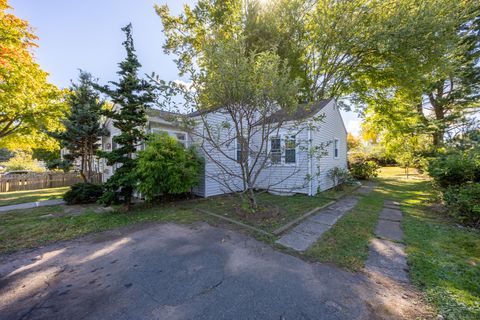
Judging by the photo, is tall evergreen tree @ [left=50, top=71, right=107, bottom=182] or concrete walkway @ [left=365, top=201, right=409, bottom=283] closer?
concrete walkway @ [left=365, top=201, right=409, bottom=283]

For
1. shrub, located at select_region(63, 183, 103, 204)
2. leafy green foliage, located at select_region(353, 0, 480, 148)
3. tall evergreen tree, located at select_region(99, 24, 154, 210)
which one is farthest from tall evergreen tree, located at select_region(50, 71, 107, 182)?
leafy green foliage, located at select_region(353, 0, 480, 148)

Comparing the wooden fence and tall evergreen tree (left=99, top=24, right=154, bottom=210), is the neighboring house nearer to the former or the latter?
tall evergreen tree (left=99, top=24, right=154, bottom=210)

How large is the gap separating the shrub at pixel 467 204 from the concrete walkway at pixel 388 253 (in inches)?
54.3

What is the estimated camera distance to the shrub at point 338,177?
9468 mm

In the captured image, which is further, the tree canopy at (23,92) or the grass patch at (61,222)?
the tree canopy at (23,92)

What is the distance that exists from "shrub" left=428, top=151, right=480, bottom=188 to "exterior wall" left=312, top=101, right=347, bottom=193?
3.62m

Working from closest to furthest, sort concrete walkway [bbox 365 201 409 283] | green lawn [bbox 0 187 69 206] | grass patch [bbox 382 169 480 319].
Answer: grass patch [bbox 382 169 480 319] < concrete walkway [bbox 365 201 409 283] < green lawn [bbox 0 187 69 206]

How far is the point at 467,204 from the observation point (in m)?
4.61

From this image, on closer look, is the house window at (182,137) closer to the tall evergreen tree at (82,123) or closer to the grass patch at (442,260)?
the tall evergreen tree at (82,123)

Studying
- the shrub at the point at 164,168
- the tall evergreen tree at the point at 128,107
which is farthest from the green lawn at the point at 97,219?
the tall evergreen tree at the point at 128,107

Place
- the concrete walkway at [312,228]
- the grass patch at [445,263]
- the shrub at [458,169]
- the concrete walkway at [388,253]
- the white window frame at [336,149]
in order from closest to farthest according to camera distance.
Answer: the grass patch at [445,263], the concrete walkway at [388,253], the concrete walkway at [312,228], the shrub at [458,169], the white window frame at [336,149]

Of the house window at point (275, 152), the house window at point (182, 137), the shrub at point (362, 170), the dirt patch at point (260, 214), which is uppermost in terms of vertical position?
the house window at point (182, 137)

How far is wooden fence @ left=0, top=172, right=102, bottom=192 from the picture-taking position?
11.8 m

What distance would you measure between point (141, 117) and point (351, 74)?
14.6 m
